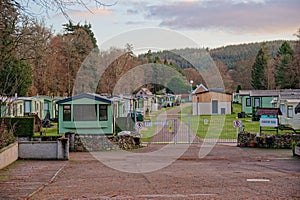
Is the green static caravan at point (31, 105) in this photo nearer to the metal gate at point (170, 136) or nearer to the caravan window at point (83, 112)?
the caravan window at point (83, 112)

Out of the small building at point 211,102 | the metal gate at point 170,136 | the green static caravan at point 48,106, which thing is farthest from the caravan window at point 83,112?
the small building at point 211,102

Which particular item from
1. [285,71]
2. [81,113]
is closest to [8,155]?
[81,113]

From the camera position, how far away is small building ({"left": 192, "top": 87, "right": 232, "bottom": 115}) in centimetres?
5388

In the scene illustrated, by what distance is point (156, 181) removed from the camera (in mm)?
12125

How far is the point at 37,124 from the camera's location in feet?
112

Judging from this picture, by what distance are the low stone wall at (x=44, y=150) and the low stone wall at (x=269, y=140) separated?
37.1ft

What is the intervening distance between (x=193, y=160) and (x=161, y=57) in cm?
5504

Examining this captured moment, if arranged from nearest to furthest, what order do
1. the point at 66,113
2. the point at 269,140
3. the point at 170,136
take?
the point at 269,140
the point at 66,113
the point at 170,136

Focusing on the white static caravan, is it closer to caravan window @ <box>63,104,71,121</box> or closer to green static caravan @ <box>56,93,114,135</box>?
green static caravan @ <box>56,93,114,135</box>

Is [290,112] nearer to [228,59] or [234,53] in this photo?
[228,59]

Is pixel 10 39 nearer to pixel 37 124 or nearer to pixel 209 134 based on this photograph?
pixel 37 124

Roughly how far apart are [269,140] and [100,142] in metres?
9.06

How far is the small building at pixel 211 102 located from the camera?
5388 cm

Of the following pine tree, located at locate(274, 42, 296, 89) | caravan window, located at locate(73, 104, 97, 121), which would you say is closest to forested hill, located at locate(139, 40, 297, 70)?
pine tree, located at locate(274, 42, 296, 89)
